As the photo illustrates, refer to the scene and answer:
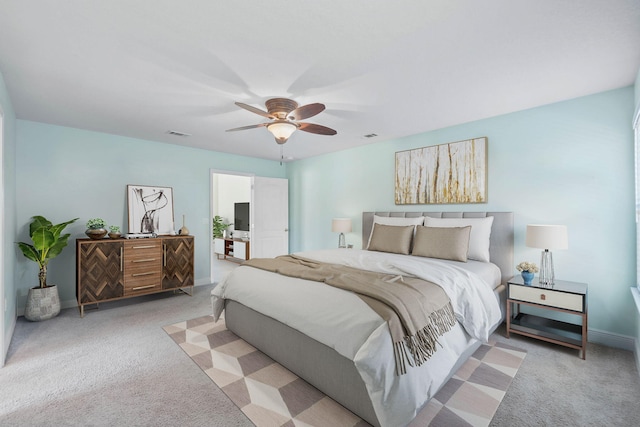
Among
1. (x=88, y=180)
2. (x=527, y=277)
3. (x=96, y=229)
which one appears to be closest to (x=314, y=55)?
(x=527, y=277)

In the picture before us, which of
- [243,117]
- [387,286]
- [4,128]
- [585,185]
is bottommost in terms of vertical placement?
[387,286]

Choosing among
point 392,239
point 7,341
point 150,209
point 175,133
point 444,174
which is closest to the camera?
point 7,341

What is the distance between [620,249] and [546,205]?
72 cm

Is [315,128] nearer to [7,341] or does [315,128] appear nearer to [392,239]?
[392,239]

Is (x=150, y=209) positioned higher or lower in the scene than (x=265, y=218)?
higher

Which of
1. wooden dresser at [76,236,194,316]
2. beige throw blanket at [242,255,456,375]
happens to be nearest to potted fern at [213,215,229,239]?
wooden dresser at [76,236,194,316]

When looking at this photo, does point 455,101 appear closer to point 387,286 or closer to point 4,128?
point 387,286

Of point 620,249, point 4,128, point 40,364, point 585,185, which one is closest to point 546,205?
point 585,185

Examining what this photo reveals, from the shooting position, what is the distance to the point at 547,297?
2842 mm

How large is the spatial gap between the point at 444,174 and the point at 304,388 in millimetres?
3194

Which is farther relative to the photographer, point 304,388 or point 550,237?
point 550,237

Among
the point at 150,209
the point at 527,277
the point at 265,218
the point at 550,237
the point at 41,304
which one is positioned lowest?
the point at 41,304

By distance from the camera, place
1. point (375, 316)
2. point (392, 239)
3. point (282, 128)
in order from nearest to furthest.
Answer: point (375, 316)
point (282, 128)
point (392, 239)

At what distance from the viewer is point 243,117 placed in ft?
11.8
